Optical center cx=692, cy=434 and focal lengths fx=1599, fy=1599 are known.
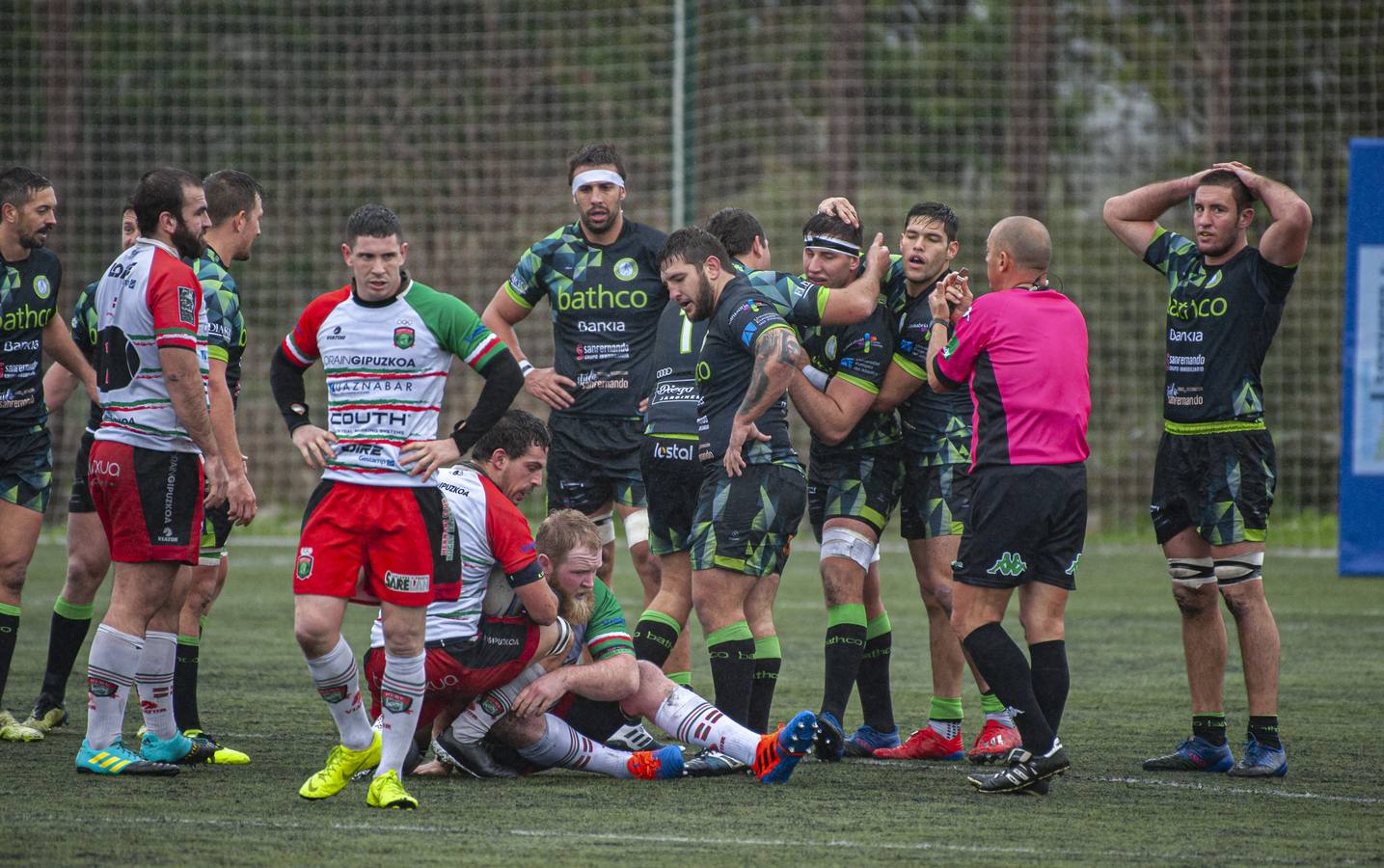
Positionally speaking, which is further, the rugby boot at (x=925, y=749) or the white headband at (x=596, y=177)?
the white headband at (x=596, y=177)

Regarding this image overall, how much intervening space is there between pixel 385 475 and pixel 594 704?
1.30m

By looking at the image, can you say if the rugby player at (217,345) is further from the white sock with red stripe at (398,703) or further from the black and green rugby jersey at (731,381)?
the black and green rugby jersey at (731,381)

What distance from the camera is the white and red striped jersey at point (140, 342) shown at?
17.7 ft

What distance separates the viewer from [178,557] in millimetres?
5469

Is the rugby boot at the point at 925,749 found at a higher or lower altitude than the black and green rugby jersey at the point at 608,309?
lower

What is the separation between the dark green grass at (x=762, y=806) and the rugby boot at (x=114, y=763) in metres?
0.06

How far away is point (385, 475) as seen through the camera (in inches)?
198

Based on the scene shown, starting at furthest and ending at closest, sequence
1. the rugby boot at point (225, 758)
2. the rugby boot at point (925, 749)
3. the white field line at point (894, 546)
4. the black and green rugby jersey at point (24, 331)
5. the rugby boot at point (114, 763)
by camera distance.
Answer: the white field line at point (894, 546) → the black and green rugby jersey at point (24, 331) → the rugby boot at point (925, 749) → the rugby boot at point (225, 758) → the rugby boot at point (114, 763)

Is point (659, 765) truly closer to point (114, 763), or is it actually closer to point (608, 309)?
point (114, 763)


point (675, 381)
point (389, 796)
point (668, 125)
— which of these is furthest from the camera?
point (668, 125)

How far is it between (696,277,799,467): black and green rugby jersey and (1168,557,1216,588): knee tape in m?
1.50

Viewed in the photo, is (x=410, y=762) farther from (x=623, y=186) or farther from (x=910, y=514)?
(x=623, y=186)

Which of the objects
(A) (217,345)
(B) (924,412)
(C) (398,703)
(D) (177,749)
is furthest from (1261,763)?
(A) (217,345)

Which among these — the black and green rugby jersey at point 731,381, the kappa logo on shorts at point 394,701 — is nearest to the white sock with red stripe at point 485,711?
the kappa logo on shorts at point 394,701
